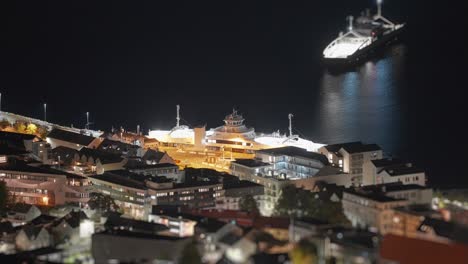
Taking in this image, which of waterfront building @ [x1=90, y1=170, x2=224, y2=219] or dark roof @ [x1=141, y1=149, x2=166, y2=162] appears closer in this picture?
waterfront building @ [x1=90, y1=170, x2=224, y2=219]

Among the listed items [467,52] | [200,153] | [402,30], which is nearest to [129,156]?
[200,153]

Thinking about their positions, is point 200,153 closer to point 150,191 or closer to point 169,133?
point 169,133

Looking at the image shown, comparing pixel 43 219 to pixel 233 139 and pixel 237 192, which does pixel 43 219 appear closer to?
pixel 237 192

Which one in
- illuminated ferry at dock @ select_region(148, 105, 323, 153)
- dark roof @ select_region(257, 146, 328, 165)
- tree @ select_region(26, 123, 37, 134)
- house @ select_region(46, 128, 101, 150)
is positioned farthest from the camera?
tree @ select_region(26, 123, 37, 134)

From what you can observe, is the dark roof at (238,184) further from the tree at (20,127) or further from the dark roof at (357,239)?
the tree at (20,127)

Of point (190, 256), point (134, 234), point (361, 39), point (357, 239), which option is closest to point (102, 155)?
point (134, 234)

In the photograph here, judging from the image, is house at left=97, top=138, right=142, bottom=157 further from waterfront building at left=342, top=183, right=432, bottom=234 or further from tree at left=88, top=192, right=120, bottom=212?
waterfront building at left=342, top=183, right=432, bottom=234

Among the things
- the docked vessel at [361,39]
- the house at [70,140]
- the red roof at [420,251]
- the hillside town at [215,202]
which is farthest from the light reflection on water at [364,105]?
the red roof at [420,251]

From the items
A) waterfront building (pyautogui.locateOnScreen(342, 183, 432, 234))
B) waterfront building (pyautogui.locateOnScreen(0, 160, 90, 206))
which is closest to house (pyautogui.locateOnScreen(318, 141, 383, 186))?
waterfront building (pyautogui.locateOnScreen(342, 183, 432, 234))
